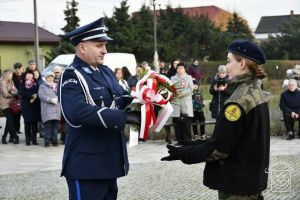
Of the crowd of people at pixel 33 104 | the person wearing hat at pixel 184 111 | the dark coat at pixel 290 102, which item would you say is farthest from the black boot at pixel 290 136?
the crowd of people at pixel 33 104

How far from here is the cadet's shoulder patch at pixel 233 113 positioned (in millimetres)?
3588

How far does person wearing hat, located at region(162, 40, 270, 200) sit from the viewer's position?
3.62 metres

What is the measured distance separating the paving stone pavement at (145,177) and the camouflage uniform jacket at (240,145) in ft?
11.2

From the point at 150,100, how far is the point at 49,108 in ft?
28.3

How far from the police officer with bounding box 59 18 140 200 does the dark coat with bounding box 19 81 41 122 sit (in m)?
8.77

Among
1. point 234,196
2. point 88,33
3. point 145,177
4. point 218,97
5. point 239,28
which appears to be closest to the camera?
point 234,196

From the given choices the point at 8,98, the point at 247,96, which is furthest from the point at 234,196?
the point at 8,98

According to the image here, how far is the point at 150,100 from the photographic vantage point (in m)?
4.02

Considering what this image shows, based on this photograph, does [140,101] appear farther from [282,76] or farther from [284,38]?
[284,38]

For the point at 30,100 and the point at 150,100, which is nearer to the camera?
the point at 150,100

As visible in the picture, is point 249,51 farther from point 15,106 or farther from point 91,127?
point 15,106

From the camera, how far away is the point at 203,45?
47656 mm

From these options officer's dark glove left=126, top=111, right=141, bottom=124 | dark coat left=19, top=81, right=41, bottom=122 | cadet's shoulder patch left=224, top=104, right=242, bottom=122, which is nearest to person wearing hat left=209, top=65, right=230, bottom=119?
dark coat left=19, top=81, right=41, bottom=122

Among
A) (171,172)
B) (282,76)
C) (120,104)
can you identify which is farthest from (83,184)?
(282,76)
